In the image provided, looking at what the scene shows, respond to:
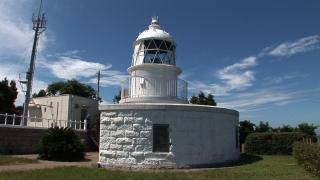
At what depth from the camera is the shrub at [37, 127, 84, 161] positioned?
18.1m

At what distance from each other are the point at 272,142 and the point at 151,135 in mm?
12305

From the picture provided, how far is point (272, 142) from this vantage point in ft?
78.5

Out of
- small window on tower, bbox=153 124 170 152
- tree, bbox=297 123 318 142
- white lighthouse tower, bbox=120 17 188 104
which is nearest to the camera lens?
small window on tower, bbox=153 124 170 152

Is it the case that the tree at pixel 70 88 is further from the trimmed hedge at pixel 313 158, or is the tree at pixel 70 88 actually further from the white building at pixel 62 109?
the trimmed hedge at pixel 313 158

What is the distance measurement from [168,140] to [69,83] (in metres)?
40.4

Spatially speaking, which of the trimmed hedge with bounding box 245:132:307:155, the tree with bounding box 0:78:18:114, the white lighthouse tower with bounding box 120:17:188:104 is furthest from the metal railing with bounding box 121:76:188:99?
the tree with bounding box 0:78:18:114

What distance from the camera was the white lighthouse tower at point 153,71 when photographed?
→ 16.9 m

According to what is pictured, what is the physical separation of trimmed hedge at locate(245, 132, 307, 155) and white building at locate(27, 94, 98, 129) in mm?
14838

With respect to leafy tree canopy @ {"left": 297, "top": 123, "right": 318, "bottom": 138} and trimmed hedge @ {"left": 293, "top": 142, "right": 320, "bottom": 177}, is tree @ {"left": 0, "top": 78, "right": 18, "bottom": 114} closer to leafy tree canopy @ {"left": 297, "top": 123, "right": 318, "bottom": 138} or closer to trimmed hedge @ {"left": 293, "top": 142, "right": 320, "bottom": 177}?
leafy tree canopy @ {"left": 297, "top": 123, "right": 318, "bottom": 138}

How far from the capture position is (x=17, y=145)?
858 inches

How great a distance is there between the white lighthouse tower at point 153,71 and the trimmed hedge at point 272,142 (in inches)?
350

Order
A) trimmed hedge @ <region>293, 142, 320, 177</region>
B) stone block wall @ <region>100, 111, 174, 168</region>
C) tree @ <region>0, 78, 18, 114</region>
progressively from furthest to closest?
tree @ <region>0, 78, 18, 114</region>
stone block wall @ <region>100, 111, 174, 168</region>
trimmed hedge @ <region>293, 142, 320, 177</region>

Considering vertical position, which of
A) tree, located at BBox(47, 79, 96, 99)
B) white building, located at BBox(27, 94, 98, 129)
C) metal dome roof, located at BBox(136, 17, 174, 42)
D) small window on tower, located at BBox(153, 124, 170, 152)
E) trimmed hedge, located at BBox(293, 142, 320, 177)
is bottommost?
trimmed hedge, located at BBox(293, 142, 320, 177)

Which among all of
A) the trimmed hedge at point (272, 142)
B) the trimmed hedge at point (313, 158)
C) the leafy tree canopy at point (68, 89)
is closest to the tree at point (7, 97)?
the leafy tree canopy at point (68, 89)
